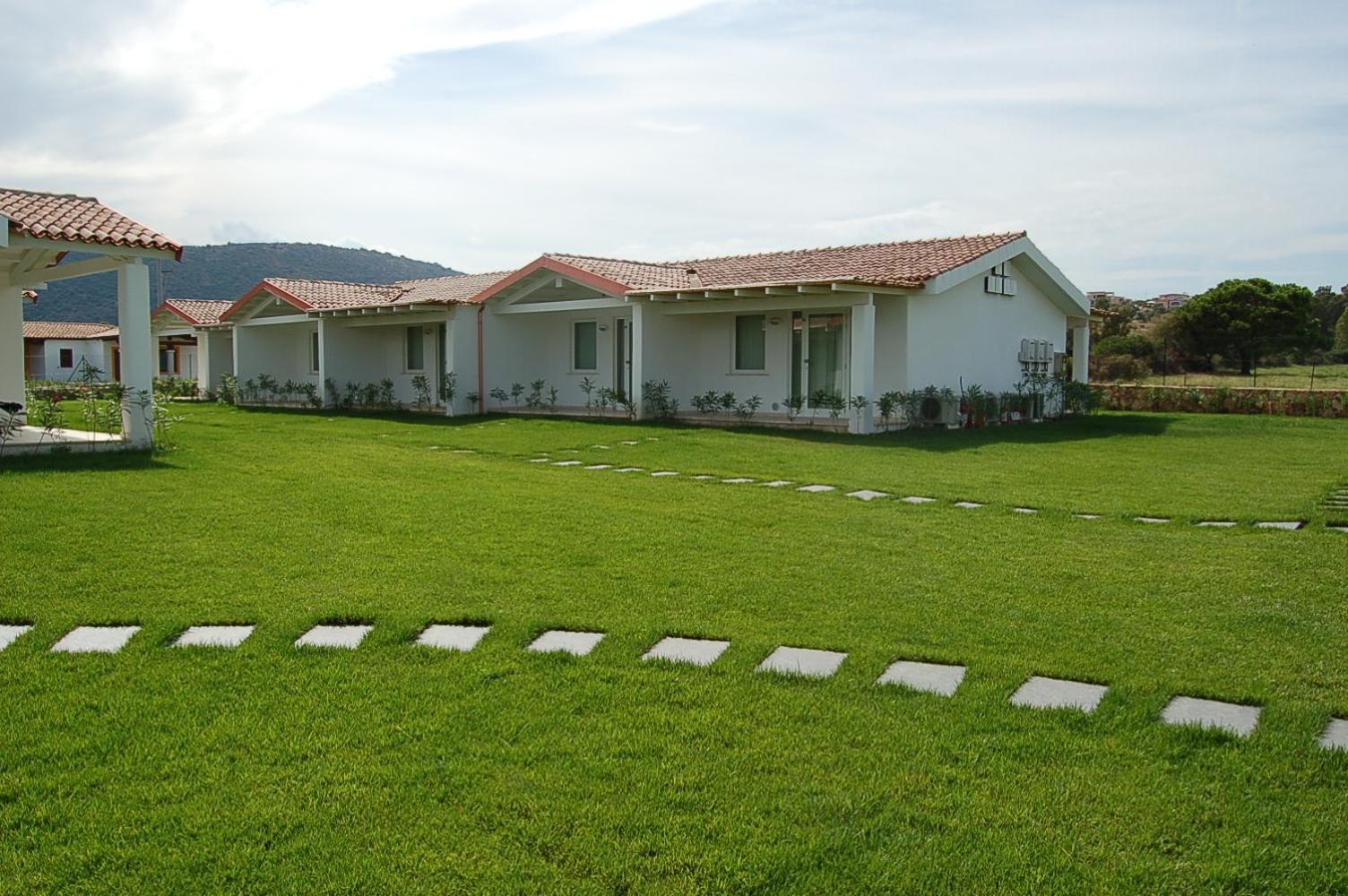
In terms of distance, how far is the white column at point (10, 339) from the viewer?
15484 millimetres

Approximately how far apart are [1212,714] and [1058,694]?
53 cm

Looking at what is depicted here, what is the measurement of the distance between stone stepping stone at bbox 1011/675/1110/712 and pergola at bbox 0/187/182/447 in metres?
11.2

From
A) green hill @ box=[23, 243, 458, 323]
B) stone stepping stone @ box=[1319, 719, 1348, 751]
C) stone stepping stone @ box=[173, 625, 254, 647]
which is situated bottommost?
stone stepping stone @ box=[1319, 719, 1348, 751]

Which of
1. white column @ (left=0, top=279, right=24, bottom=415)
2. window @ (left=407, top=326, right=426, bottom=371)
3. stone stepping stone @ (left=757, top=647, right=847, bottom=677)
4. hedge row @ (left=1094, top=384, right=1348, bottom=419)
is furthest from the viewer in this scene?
window @ (left=407, top=326, right=426, bottom=371)

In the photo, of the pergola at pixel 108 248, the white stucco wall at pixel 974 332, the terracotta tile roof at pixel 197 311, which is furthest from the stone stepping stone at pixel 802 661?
the terracotta tile roof at pixel 197 311

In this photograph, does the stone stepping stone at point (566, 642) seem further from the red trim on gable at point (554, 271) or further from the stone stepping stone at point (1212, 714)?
the red trim on gable at point (554, 271)

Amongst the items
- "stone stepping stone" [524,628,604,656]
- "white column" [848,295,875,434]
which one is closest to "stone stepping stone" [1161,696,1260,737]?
"stone stepping stone" [524,628,604,656]

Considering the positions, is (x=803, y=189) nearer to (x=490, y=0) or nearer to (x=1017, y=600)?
(x=490, y=0)

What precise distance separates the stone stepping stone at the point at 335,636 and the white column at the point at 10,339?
13.4 m

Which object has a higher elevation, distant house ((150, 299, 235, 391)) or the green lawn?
distant house ((150, 299, 235, 391))

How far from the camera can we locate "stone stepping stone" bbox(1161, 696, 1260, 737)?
3723mm

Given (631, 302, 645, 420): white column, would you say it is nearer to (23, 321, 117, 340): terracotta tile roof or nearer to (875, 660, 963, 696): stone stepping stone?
(875, 660, 963, 696): stone stepping stone

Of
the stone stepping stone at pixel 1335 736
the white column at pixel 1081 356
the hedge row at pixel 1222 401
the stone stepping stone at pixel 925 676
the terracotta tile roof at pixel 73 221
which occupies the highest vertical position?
Answer: the terracotta tile roof at pixel 73 221

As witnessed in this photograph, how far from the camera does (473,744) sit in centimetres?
353
